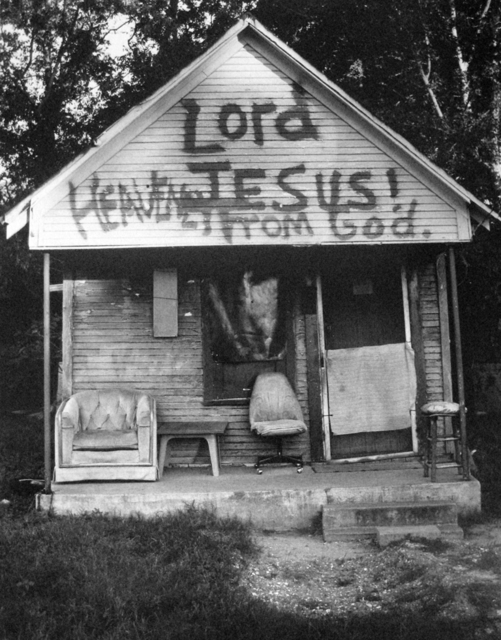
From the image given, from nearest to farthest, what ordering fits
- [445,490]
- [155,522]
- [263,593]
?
[263,593]
[155,522]
[445,490]

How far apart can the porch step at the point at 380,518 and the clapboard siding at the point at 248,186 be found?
9.52 ft

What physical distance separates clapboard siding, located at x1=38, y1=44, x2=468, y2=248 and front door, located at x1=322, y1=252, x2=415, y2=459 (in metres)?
1.55

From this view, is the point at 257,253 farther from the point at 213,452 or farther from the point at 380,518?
the point at 380,518

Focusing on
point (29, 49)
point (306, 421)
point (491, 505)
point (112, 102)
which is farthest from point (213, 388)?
point (29, 49)

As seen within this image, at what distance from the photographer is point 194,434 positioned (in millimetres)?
8586

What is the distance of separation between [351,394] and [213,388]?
1.81 metres

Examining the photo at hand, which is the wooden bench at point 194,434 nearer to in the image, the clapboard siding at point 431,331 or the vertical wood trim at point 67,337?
the vertical wood trim at point 67,337

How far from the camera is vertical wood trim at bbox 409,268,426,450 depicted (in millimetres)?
9422

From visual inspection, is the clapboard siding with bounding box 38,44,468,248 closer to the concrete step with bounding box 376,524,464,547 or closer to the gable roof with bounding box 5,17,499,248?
the gable roof with bounding box 5,17,499,248

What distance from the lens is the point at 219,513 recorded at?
7.83m

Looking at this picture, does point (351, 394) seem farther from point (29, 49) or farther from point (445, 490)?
point (29, 49)

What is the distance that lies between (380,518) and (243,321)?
3.17 meters

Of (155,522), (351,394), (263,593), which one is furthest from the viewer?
(351,394)

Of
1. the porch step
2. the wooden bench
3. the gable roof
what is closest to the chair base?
the wooden bench
